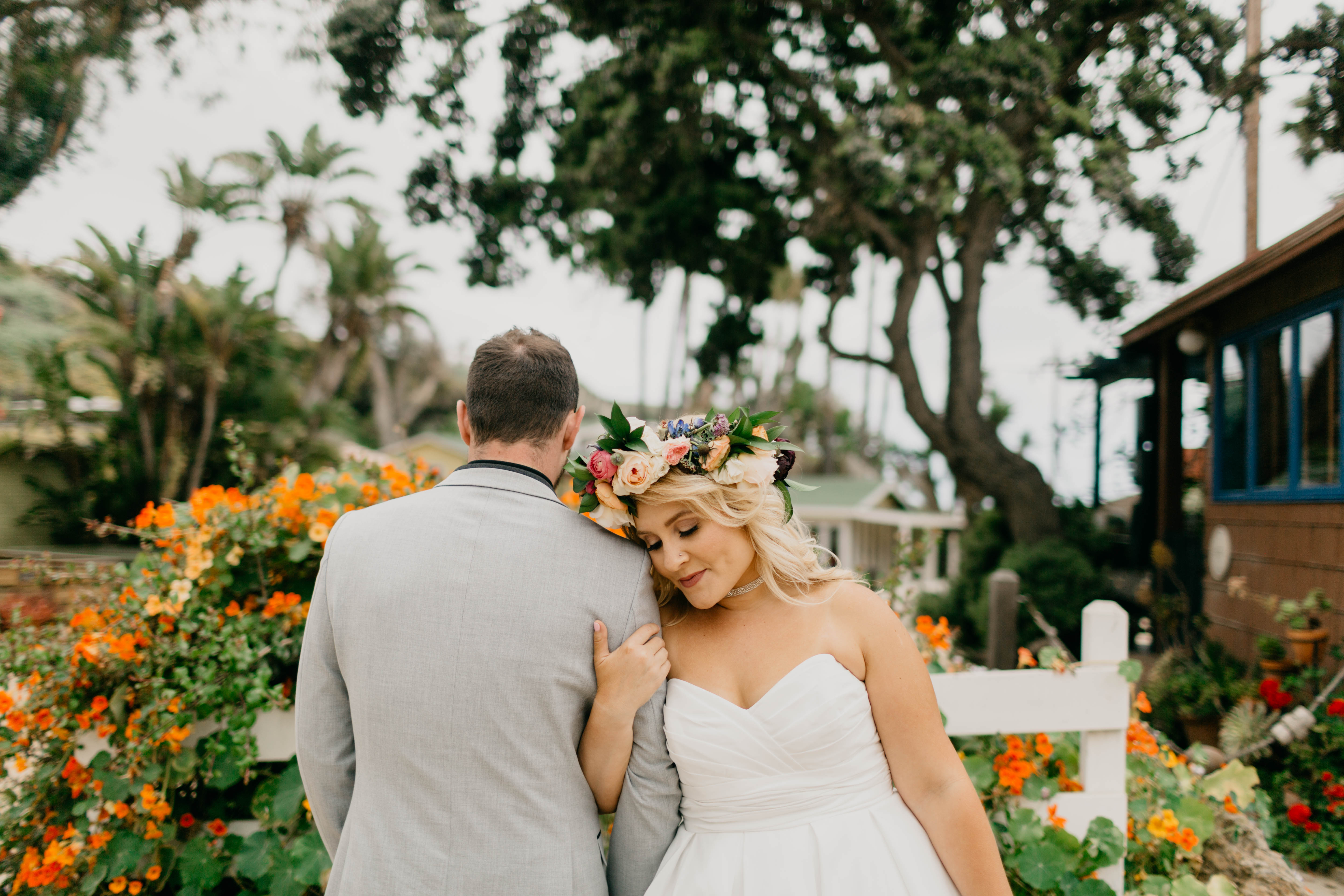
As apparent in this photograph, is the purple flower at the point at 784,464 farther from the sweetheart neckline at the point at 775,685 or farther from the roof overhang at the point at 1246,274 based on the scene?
the roof overhang at the point at 1246,274

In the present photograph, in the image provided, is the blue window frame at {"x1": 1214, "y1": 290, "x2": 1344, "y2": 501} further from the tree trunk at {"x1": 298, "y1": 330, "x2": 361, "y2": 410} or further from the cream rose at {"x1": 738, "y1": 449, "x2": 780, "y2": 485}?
the tree trunk at {"x1": 298, "y1": 330, "x2": 361, "y2": 410}

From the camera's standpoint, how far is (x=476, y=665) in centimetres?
145

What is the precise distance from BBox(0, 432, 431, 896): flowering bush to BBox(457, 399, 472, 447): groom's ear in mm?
855

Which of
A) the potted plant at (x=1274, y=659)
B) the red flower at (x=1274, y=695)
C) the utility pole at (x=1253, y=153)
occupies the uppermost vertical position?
the utility pole at (x=1253, y=153)

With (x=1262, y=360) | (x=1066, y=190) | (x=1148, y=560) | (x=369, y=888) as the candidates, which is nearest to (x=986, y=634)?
(x=1148, y=560)

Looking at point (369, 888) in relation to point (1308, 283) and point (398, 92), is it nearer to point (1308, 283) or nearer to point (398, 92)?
point (1308, 283)

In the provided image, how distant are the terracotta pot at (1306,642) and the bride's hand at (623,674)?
547cm

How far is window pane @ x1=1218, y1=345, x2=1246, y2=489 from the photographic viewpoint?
6.83 m

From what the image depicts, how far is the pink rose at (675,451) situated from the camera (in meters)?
1.68

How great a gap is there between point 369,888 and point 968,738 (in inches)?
73.1

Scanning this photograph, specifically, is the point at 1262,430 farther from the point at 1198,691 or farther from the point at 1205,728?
the point at 1205,728

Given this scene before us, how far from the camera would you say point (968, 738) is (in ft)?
8.21

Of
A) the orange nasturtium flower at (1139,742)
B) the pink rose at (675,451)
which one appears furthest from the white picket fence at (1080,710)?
the pink rose at (675,451)

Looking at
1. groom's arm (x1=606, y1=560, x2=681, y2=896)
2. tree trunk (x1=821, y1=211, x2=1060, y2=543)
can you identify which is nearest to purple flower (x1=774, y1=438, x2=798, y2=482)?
groom's arm (x1=606, y1=560, x2=681, y2=896)
